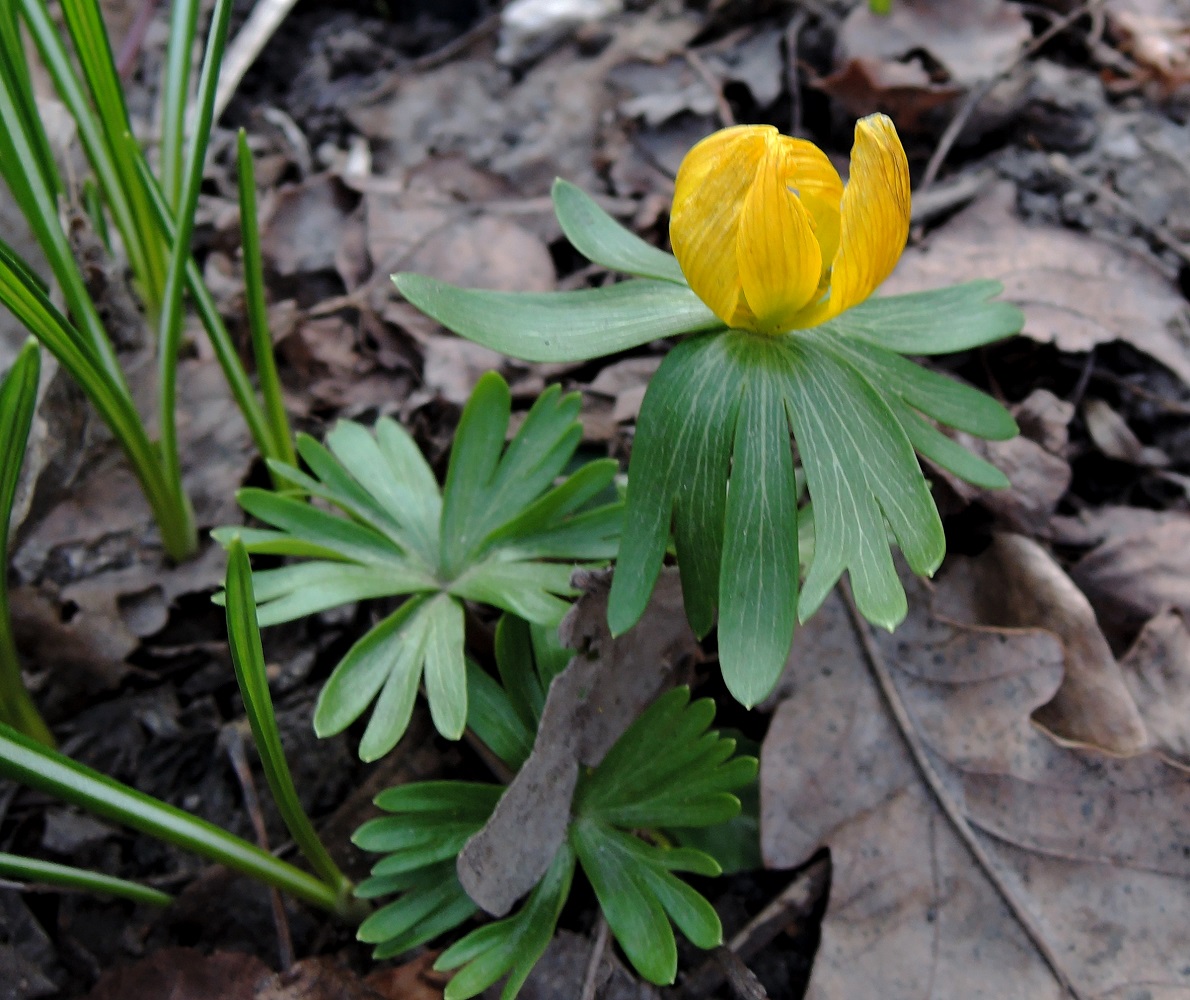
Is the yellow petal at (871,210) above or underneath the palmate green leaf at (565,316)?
above

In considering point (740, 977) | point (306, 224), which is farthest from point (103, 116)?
point (740, 977)

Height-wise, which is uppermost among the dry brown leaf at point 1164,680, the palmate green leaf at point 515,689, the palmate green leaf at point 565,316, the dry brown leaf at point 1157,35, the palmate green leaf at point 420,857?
the palmate green leaf at point 565,316

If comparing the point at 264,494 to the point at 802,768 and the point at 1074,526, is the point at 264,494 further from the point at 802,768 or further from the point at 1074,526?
the point at 1074,526

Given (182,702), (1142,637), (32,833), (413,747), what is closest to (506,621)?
(413,747)

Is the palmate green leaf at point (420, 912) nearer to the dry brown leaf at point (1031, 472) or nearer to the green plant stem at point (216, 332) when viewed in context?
the green plant stem at point (216, 332)

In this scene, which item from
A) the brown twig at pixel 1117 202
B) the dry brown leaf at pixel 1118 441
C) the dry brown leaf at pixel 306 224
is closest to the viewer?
the dry brown leaf at pixel 1118 441

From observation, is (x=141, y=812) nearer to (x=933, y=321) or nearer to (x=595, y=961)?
(x=595, y=961)

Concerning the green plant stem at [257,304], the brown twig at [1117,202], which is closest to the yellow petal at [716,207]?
the green plant stem at [257,304]
